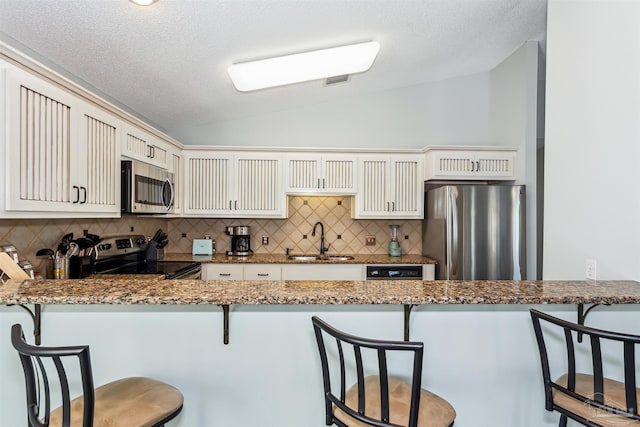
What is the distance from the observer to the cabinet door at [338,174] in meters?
3.75

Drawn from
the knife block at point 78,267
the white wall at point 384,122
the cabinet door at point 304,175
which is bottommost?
the knife block at point 78,267

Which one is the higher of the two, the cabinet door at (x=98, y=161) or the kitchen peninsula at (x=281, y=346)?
the cabinet door at (x=98, y=161)

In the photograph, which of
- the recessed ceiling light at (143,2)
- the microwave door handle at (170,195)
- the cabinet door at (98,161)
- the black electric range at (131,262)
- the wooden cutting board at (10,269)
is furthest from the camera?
the microwave door handle at (170,195)

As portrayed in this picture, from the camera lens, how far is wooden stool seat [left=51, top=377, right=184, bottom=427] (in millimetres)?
1109

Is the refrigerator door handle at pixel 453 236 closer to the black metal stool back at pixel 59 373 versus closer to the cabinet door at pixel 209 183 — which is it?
the cabinet door at pixel 209 183

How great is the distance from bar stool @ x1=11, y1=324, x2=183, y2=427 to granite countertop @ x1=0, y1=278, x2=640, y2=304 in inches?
9.6

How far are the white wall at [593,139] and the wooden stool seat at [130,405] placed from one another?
6.71ft

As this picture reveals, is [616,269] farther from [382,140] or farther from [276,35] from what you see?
[382,140]

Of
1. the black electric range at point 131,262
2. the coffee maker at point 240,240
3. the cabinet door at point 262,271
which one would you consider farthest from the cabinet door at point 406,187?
the black electric range at point 131,262

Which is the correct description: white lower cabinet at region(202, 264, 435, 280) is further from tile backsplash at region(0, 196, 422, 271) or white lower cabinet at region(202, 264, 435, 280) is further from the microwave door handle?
the microwave door handle

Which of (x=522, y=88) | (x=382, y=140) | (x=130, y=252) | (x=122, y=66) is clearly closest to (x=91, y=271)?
(x=130, y=252)

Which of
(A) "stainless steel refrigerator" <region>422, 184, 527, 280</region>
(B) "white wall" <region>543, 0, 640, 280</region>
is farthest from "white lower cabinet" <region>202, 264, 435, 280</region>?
(B) "white wall" <region>543, 0, 640, 280</region>

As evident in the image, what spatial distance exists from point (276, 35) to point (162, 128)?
2.11 m

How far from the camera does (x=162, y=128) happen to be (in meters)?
3.89
